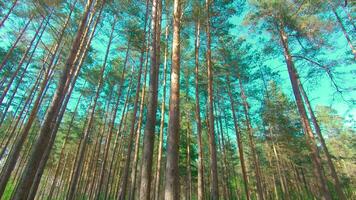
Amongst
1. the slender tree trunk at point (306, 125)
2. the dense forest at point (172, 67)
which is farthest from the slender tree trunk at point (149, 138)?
the slender tree trunk at point (306, 125)

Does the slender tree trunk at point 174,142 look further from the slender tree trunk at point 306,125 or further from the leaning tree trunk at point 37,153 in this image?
the slender tree trunk at point 306,125

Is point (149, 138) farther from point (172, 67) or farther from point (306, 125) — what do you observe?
point (306, 125)

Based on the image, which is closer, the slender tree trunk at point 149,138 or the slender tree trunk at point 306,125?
the slender tree trunk at point 149,138

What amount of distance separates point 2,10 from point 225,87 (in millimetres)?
15198

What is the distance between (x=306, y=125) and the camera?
30.3 feet

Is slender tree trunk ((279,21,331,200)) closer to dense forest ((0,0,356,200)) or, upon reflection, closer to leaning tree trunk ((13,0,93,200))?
dense forest ((0,0,356,200))

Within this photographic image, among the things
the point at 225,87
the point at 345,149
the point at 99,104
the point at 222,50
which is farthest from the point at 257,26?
the point at 345,149

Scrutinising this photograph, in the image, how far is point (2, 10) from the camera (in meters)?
11.8

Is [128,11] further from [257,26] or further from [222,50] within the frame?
[257,26]

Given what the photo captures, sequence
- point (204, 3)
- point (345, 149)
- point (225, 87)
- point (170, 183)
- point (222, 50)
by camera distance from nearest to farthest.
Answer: point (170, 183) → point (204, 3) → point (222, 50) → point (225, 87) → point (345, 149)

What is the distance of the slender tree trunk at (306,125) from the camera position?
8.41m

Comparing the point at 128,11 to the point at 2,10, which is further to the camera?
the point at 2,10

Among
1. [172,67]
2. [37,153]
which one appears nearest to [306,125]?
[172,67]

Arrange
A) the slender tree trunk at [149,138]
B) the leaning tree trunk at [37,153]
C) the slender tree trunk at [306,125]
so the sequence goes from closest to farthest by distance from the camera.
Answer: the leaning tree trunk at [37,153], the slender tree trunk at [149,138], the slender tree trunk at [306,125]
